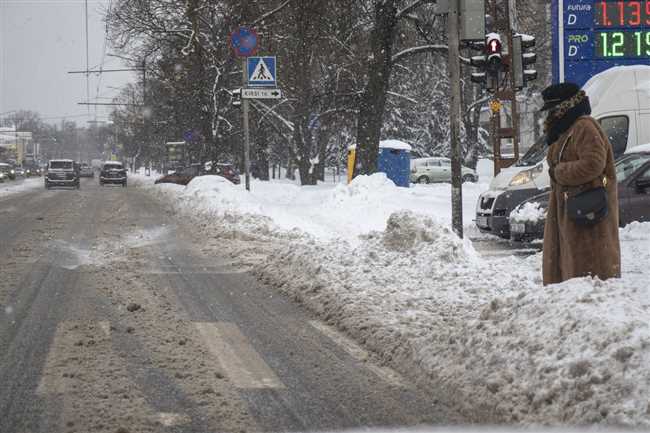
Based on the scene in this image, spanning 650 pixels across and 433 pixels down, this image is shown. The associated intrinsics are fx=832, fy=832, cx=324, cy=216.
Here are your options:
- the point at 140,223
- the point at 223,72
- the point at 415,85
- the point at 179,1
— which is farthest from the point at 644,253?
the point at 415,85

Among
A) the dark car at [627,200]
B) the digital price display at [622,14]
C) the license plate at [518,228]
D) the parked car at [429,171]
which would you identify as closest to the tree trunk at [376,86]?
the digital price display at [622,14]

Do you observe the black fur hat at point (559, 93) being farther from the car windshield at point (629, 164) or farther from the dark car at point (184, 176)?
the dark car at point (184, 176)

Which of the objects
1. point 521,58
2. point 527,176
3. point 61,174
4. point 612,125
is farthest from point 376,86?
point 61,174

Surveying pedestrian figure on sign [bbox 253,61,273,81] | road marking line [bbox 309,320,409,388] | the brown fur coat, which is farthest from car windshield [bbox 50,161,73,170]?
the brown fur coat

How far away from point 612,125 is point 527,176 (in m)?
2.12

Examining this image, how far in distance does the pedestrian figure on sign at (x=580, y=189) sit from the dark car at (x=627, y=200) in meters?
6.21

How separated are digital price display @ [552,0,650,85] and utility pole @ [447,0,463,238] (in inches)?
338

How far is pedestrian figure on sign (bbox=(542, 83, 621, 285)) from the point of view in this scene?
18.2ft

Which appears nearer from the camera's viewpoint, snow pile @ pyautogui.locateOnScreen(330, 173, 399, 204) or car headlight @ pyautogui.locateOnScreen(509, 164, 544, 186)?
car headlight @ pyautogui.locateOnScreen(509, 164, 544, 186)

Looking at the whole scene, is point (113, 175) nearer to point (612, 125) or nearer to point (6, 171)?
point (6, 171)

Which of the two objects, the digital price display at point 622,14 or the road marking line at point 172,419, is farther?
the digital price display at point 622,14

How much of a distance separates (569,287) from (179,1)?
83.0ft

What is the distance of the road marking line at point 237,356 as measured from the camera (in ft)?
16.1

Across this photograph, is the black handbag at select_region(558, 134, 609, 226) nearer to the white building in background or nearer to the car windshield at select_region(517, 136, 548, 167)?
the car windshield at select_region(517, 136, 548, 167)
